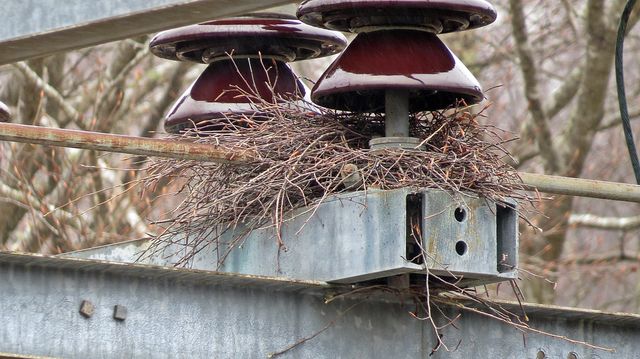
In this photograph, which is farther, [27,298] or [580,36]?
[580,36]

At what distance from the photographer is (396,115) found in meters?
5.45

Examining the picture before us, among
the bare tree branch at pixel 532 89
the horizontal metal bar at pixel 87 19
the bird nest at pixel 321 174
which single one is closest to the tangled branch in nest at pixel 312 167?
the bird nest at pixel 321 174

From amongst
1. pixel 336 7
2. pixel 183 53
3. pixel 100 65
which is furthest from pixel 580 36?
pixel 336 7

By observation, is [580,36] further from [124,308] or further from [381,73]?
[124,308]

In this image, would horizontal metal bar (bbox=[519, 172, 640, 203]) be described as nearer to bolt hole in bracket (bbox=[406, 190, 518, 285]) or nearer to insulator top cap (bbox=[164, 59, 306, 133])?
bolt hole in bracket (bbox=[406, 190, 518, 285])

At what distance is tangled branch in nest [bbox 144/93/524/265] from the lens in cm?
516

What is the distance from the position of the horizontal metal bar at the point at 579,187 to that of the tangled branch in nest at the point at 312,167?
92mm

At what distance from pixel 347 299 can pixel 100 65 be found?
437 inches

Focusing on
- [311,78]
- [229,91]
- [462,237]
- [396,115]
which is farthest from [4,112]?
[311,78]

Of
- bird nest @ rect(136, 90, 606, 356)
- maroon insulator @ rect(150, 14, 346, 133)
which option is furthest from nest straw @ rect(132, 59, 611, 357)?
maroon insulator @ rect(150, 14, 346, 133)

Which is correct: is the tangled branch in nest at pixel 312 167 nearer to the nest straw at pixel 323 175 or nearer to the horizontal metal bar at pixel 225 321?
the nest straw at pixel 323 175

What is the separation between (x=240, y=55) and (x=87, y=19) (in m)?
2.52

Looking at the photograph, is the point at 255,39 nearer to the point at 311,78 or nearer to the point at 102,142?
Result: the point at 102,142

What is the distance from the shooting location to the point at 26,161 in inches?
595
